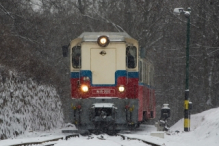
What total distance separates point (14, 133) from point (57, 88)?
1069 centimetres

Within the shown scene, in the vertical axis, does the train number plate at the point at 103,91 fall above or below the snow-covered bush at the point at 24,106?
above

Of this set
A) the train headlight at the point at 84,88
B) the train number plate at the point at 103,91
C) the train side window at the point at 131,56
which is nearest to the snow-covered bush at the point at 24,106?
the train headlight at the point at 84,88

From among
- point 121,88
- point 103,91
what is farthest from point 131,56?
point 103,91

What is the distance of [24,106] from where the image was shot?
20.6 m

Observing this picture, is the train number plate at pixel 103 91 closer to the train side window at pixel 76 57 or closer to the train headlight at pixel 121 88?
the train headlight at pixel 121 88

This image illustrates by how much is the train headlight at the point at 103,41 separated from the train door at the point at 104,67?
22 centimetres

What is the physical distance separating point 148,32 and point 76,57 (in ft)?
70.2

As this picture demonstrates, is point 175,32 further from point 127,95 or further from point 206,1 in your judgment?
point 127,95

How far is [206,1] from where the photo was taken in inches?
1389

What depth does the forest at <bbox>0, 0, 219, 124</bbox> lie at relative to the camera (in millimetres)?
30358

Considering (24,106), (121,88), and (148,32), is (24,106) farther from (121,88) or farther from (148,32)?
(148,32)

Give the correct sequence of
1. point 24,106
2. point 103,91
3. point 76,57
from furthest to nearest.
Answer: point 24,106 → point 76,57 → point 103,91

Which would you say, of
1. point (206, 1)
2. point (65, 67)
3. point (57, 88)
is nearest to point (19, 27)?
point (57, 88)

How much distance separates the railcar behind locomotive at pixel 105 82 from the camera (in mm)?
16719
